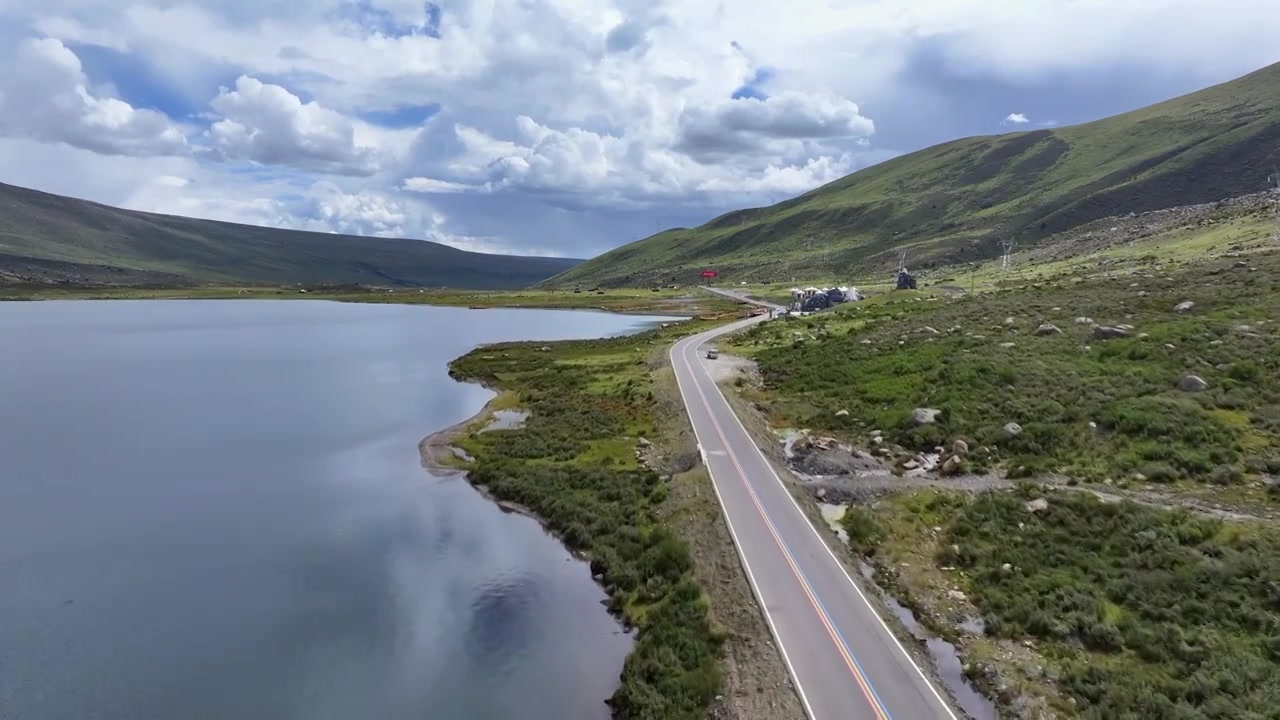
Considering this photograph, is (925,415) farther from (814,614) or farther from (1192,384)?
(814,614)

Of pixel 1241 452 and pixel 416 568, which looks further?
pixel 1241 452

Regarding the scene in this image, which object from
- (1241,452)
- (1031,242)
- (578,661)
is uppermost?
(1031,242)

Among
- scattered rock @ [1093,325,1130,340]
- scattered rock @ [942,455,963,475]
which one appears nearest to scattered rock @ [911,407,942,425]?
scattered rock @ [942,455,963,475]

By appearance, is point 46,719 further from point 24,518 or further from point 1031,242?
point 1031,242

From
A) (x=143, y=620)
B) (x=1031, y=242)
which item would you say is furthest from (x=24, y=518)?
(x=1031, y=242)

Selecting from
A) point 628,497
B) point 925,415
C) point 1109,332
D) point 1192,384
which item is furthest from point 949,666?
point 1109,332

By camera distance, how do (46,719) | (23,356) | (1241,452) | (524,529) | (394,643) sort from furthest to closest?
(23,356) < (524,529) < (1241,452) < (394,643) < (46,719)

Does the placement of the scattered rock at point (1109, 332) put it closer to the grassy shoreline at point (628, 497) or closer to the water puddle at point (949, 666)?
the grassy shoreline at point (628, 497)
